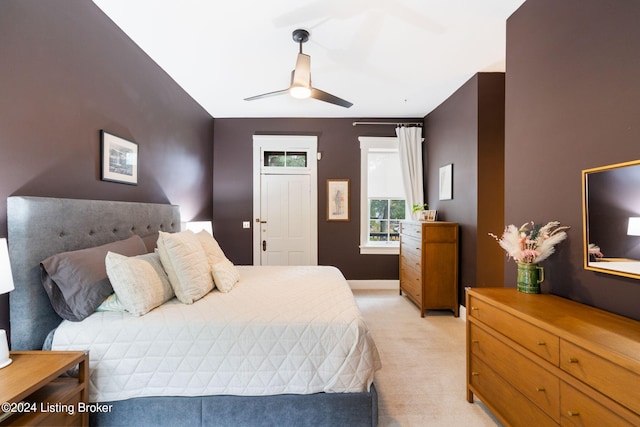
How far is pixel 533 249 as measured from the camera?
1.65 meters

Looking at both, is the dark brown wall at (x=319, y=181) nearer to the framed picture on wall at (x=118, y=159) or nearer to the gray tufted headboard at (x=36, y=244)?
the framed picture on wall at (x=118, y=159)

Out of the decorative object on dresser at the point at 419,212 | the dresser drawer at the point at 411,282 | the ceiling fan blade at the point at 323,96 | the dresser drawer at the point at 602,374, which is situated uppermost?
the ceiling fan blade at the point at 323,96

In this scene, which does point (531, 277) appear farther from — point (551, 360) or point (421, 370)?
point (421, 370)

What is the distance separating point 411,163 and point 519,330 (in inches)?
125

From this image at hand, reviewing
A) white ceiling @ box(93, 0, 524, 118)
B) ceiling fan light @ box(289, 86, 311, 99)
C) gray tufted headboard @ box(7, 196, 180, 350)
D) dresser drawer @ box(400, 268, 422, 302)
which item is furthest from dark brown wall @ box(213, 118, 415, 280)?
gray tufted headboard @ box(7, 196, 180, 350)

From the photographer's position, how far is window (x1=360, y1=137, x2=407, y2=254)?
4344mm

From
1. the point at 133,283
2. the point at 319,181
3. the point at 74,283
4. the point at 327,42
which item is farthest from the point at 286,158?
the point at 74,283

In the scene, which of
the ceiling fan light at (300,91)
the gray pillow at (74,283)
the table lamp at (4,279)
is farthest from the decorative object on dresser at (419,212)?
the table lamp at (4,279)

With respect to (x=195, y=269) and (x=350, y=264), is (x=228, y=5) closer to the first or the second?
Answer: (x=195, y=269)

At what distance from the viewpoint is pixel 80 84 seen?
1.85 meters

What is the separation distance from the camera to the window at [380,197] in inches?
171

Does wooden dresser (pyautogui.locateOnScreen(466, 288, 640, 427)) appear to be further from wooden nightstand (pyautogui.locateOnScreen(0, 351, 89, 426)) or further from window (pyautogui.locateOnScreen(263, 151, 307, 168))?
window (pyautogui.locateOnScreen(263, 151, 307, 168))

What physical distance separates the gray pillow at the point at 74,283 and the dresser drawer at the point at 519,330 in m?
2.29

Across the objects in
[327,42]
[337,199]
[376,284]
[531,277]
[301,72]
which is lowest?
[376,284]
